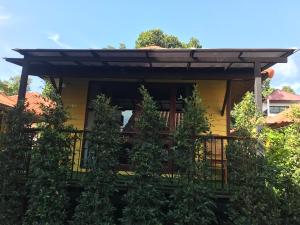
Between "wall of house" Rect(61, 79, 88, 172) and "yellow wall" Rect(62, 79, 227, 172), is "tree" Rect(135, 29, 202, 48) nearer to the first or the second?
"yellow wall" Rect(62, 79, 227, 172)

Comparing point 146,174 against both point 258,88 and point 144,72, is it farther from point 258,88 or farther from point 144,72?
point 144,72

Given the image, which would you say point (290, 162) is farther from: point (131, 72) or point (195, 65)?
point (131, 72)

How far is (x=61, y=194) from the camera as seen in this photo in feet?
19.5

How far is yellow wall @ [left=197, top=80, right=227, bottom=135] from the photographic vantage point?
8.73m

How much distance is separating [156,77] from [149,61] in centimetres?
91

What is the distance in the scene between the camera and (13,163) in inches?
248

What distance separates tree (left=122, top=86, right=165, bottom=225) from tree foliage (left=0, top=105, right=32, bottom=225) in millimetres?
1955

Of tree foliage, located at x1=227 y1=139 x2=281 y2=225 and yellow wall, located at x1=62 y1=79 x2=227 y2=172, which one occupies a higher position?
yellow wall, located at x1=62 y1=79 x2=227 y2=172

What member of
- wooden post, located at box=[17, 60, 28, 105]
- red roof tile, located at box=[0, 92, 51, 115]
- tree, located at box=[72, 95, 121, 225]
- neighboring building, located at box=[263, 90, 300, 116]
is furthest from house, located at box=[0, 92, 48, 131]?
neighboring building, located at box=[263, 90, 300, 116]

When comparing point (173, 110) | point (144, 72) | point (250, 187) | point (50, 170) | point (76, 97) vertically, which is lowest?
point (250, 187)

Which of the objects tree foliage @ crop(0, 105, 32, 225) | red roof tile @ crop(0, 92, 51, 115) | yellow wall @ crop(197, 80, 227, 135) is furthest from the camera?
yellow wall @ crop(197, 80, 227, 135)

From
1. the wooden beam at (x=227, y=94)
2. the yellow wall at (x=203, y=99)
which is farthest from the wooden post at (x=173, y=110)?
the wooden beam at (x=227, y=94)

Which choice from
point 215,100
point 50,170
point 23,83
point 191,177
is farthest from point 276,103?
point 50,170

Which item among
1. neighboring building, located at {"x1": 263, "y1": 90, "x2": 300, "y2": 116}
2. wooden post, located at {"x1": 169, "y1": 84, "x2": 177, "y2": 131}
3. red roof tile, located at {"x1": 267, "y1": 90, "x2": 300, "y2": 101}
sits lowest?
wooden post, located at {"x1": 169, "y1": 84, "x2": 177, "y2": 131}
